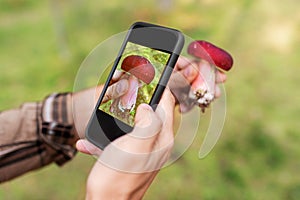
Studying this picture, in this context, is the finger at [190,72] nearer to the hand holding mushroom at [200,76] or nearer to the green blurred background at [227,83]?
the hand holding mushroom at [200,76]

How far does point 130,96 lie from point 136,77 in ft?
0.10

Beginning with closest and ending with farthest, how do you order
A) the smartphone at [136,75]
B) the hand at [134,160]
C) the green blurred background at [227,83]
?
the hand at [134,160] < the smartphone at [136,75] < the green blurred background at [227,83]

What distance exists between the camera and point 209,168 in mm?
1218

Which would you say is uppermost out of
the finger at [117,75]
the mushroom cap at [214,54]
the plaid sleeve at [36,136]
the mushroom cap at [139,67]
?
the mushroom cap at [214,54]

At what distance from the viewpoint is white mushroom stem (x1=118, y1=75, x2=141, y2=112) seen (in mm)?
529

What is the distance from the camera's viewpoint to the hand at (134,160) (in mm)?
410

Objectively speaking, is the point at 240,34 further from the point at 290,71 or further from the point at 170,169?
the point at 170,169

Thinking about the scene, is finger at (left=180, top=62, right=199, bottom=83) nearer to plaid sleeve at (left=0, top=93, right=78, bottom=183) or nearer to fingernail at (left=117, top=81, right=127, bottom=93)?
fingernail at (left=117, top=81, right=127, bottom=93)

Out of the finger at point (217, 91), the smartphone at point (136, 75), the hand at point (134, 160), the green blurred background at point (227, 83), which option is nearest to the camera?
the hand at point (134, 160)

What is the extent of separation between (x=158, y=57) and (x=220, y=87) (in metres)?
0.17

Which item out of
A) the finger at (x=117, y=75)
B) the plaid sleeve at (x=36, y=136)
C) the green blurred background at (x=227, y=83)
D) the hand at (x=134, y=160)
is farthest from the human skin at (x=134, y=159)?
the green blurred background at (x=227, y=83)

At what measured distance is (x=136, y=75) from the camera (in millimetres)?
545

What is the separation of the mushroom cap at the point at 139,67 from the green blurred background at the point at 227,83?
2.23 ft

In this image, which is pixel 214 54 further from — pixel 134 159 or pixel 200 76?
pixel 134 159
